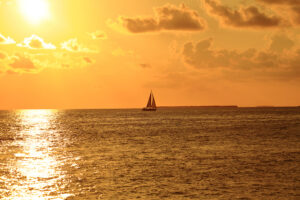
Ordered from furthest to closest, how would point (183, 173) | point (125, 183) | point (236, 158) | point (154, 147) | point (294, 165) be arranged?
point (154, 147)
point (236, 158)
point (294, 165)
point (183, 173)
point (125, 183)

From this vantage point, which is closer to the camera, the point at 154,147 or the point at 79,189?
the point at 79,189

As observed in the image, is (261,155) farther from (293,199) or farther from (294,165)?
(293,199)

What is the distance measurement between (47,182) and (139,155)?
66.9 feet

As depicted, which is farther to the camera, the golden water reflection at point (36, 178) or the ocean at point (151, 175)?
the ocean at point (151, 175)

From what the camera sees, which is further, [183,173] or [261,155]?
[261,155]

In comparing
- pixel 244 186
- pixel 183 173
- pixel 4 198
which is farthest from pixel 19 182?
pixel 244 186

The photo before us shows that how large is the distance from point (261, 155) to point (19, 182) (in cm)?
3301

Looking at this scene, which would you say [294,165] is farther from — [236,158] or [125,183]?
[125,183]

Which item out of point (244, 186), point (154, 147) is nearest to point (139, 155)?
point (154, 147)

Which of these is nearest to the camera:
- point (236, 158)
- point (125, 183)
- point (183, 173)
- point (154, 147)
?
point (125, 183)

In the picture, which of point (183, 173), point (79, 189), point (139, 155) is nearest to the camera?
point (79, 189)

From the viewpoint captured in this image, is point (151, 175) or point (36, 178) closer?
point (36, 178)

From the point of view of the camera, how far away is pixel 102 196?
3052 centimetres

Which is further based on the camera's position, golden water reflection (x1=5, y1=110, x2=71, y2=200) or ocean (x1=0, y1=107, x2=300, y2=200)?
ocean (x1=0, y1=107, x2=300, y2=200)
